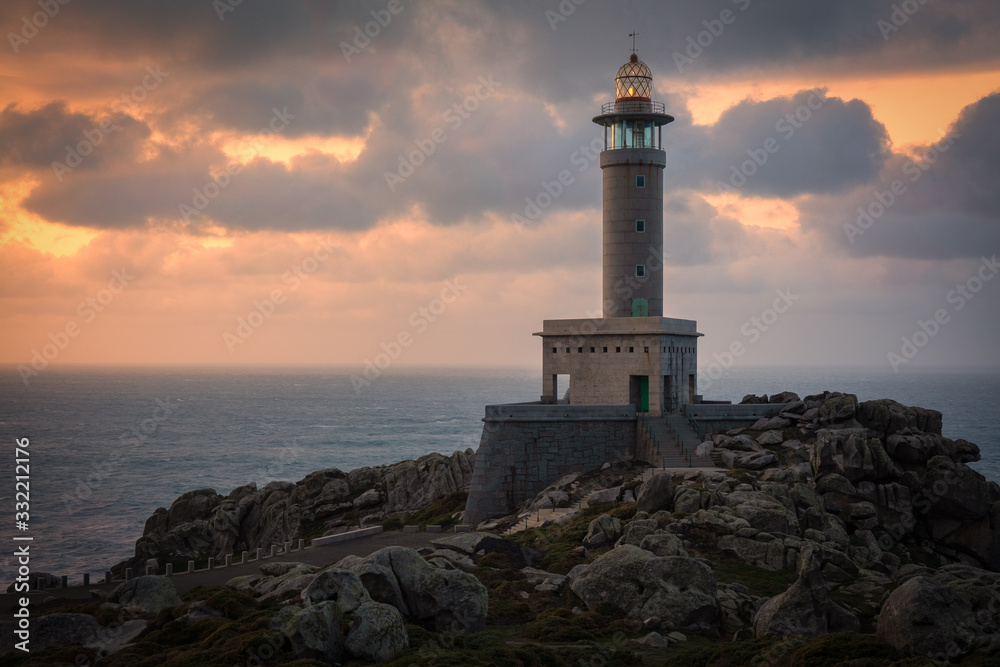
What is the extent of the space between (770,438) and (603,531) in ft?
38.5

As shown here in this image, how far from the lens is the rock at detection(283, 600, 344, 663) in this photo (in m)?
17.2

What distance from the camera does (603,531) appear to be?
2755 cm

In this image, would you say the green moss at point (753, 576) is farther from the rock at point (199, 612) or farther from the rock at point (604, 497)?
A: the rock at point (199, 612)

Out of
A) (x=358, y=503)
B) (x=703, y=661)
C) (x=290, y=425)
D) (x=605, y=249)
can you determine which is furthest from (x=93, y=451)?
(x=703, y=661)

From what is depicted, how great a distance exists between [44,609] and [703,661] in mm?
14467

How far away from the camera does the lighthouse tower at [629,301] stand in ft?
136

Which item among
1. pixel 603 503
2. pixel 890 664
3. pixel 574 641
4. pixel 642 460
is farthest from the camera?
pixel 642 460

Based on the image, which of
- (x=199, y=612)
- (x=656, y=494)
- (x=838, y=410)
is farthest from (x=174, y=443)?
(x=199, y=612)

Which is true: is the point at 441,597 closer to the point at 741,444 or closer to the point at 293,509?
the point at 741,444

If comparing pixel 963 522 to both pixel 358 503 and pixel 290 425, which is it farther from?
pixel 290 425

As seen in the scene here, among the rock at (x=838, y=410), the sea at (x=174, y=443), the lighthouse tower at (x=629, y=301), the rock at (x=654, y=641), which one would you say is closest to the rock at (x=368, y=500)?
the lighthouse tower at (x=629, y=301)

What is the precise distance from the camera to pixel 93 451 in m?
96.9

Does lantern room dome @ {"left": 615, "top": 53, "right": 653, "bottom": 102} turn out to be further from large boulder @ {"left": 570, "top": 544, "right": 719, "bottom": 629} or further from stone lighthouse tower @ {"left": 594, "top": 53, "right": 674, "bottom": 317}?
large boulder @ {"left": 570, "top": 544, "right": 719, "bottom": 629}

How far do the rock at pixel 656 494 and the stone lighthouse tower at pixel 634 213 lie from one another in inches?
565
